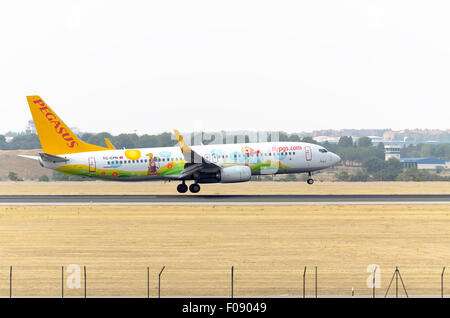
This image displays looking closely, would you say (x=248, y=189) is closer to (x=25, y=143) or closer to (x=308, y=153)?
(x=308, y=153)

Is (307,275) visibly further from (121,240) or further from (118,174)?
(118,174)

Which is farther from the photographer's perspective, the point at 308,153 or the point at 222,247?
the point at 308,153

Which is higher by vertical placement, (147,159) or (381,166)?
(147,159)

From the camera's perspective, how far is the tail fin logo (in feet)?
213

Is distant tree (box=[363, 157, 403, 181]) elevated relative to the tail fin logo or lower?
lower

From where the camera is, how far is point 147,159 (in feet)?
209

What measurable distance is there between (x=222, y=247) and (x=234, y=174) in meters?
26.9

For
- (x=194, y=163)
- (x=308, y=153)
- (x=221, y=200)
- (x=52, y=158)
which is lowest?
(x=221, y=200)

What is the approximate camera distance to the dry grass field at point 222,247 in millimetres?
26516

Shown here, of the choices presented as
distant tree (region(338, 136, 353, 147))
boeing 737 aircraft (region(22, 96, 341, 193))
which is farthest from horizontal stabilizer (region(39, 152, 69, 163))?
distant tree (region(338, 136, 353, 147))

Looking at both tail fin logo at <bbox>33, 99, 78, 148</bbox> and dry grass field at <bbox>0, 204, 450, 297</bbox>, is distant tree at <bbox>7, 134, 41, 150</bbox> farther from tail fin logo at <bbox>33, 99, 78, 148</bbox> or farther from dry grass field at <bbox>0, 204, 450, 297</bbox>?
dry grass field at <bbox>0, 204, 450, 297</bbox>

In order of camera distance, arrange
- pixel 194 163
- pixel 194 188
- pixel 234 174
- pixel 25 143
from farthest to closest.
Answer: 1. pixel 25 143
2. pixel 194 188
3. pixel 194 163
4. pixel 234 174

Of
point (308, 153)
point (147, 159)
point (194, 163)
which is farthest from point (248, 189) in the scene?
point (147, 159)

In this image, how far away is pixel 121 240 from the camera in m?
36.9
